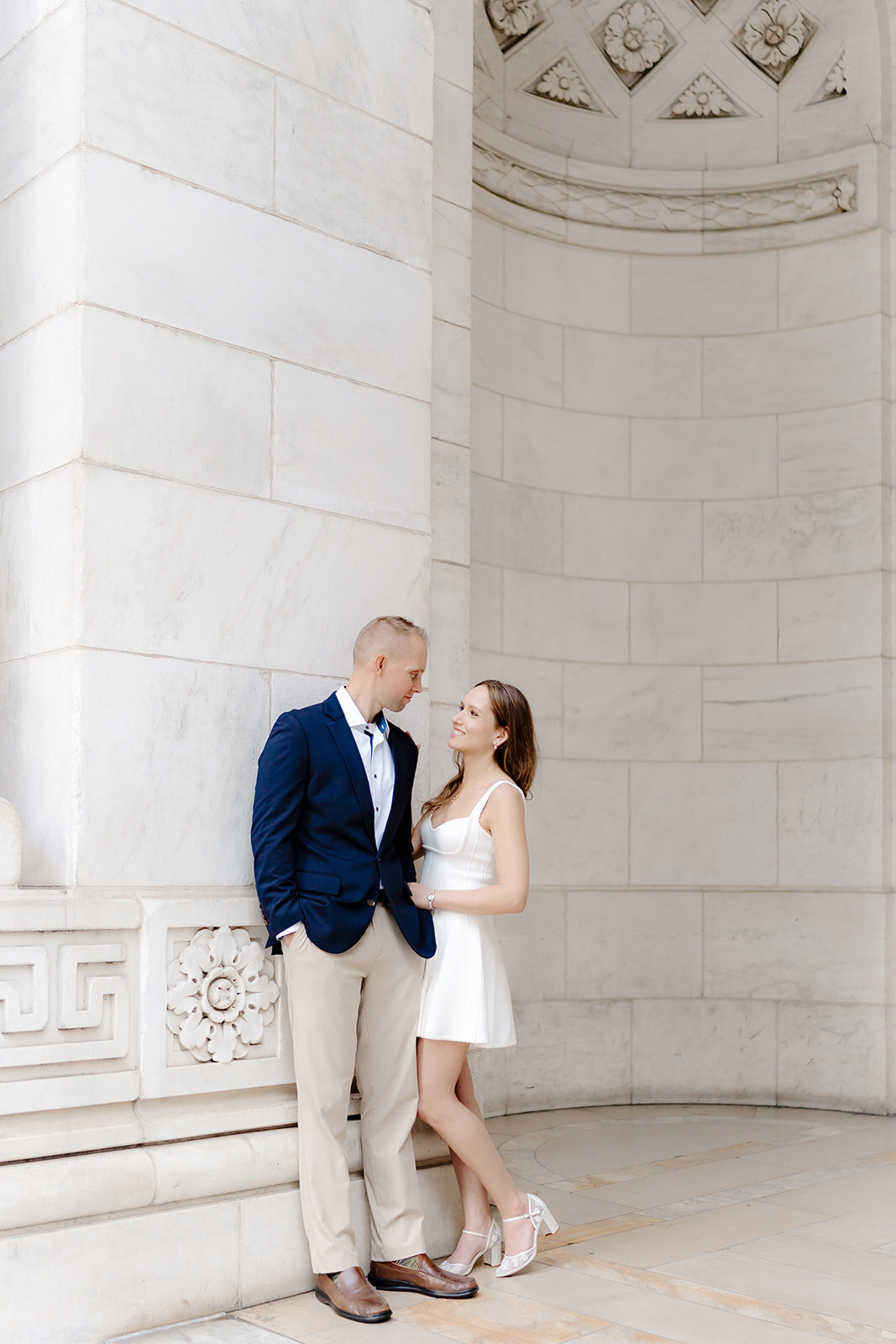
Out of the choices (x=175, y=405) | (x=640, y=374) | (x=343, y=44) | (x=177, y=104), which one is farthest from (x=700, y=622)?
(x=177, y=104)

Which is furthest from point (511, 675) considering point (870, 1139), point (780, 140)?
point (780, 140)

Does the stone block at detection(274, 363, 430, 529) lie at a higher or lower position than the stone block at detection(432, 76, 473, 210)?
lower

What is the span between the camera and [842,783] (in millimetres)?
7273

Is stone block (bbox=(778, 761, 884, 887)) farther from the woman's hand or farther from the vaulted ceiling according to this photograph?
the woman's hand

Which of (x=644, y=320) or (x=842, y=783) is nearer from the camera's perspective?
(x=842, y=783)

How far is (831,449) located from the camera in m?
7.45

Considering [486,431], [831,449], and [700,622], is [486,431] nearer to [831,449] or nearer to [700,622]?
[700,622]

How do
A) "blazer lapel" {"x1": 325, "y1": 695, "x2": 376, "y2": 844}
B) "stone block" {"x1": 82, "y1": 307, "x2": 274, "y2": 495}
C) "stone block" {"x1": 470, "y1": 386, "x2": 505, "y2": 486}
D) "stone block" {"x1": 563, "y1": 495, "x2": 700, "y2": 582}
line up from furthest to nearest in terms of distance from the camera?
"stone block" {"x1": 563, "y1": 495, "x2": 700, "y2": 582}
"stone block" {"x1": 470, "y1": 386, "x2": 505, "y2": 486}
"blazer lapel" {"x1": 325, "y1": 695, "x2": 376, "y2": 844}
"stone block" {"x1": 82, "y1": 307, "x2": 274, "y2": 495}

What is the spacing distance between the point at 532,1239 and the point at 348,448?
8.24ft

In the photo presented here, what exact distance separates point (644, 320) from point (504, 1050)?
401 centimetres

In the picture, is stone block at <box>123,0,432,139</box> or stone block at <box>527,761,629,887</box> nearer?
stone block at <box>123,0,432,139</box>

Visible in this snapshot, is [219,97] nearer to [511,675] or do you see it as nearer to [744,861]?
[511,675]

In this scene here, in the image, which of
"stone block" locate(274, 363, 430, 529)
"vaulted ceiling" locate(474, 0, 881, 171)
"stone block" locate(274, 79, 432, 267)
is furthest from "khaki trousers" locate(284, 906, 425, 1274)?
"vaulted ceiling" locate(474, 0, 881, 171)

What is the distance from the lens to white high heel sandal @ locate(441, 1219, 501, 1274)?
4145 millimetres
